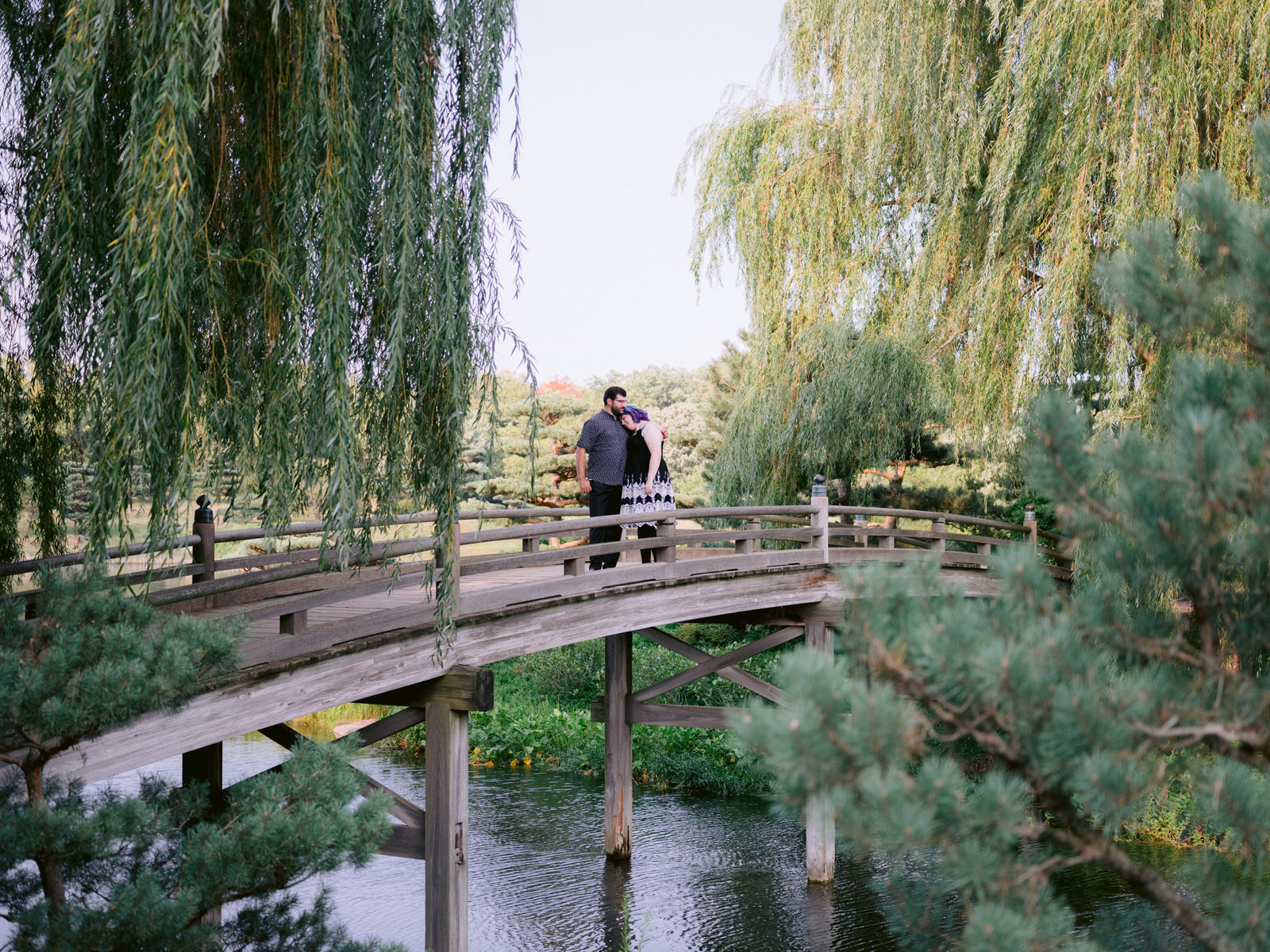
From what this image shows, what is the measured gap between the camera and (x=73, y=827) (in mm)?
2986

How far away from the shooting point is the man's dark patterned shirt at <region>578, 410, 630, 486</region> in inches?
275

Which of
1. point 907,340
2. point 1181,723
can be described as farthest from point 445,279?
point 907,340

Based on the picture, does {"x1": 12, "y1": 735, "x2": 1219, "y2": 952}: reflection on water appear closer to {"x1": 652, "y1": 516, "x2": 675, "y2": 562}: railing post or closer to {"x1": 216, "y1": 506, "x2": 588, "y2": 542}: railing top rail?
A: {"x1": 652, "y1": 516, "x2": 675, "y2": 562}: railing post

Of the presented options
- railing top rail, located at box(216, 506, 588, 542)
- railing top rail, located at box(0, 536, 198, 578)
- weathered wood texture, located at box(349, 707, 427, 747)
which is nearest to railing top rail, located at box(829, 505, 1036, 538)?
railing top rail, located at box(216, 506, 588, 542)

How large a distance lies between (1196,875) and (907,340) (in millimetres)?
8419

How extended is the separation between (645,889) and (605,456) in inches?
139

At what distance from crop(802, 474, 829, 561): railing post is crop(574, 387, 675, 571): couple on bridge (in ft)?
5.51

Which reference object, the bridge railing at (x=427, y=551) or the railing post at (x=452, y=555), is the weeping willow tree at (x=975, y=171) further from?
the railing post at (x=452, y=555)

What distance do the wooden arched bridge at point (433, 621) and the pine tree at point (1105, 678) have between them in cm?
14

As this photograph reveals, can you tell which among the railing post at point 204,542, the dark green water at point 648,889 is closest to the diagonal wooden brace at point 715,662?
the dark green water at point 648,889

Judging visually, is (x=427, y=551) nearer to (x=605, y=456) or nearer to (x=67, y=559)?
(x=605, y=456)

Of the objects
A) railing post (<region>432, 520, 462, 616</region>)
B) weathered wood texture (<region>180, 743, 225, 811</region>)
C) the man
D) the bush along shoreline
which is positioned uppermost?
the man

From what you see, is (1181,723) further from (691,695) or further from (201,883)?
(691,695)

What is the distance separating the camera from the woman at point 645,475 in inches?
278
